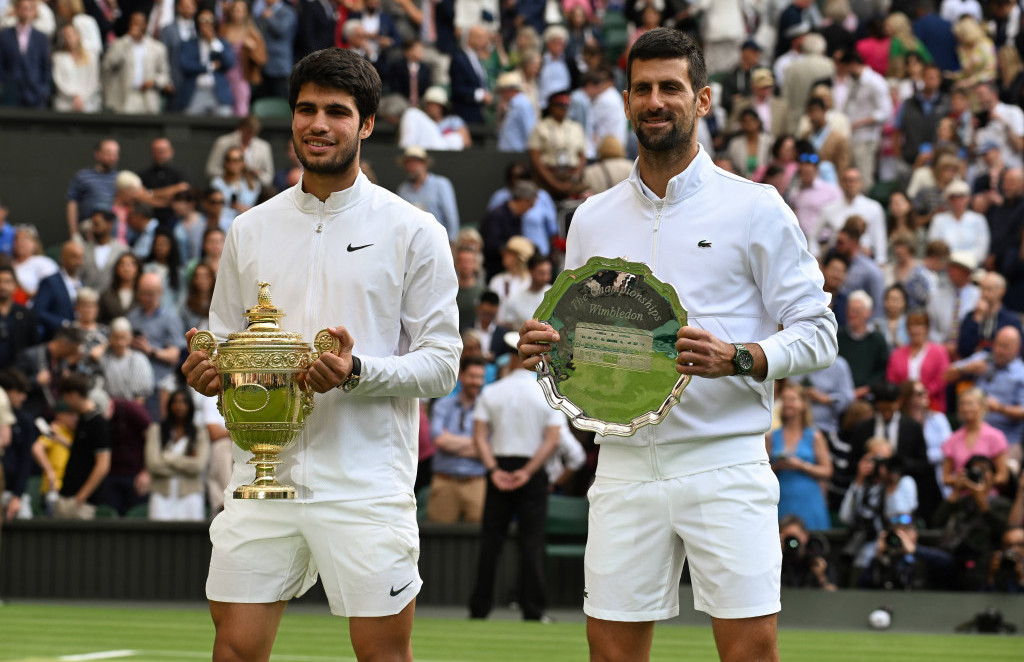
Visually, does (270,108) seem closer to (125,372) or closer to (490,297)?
(490,297)

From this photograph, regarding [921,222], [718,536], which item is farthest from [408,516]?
[921,222]

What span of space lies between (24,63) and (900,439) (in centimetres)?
1006

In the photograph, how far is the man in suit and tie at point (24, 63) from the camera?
57.5ft

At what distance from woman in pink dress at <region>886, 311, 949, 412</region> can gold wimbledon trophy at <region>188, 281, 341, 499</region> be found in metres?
10.3

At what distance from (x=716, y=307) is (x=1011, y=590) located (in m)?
8.33

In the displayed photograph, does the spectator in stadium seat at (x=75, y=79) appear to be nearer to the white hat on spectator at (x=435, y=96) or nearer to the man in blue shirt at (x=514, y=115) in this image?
the white hat on spectator at (x=435, y=96)

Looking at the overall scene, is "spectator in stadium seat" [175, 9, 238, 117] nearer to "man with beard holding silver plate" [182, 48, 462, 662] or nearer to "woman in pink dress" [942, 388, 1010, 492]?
"woman in pink dress" [942, 388, 1010, 492]

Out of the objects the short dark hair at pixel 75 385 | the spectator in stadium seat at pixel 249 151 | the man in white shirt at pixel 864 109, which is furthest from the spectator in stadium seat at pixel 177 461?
the man in white shirt at pixel 864 109

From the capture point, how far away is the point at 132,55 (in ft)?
59.5

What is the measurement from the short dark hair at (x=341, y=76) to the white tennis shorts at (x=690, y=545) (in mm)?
1273

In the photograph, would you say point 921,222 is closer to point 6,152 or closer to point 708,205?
point 6,152

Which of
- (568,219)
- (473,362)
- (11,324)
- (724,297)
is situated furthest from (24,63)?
(724,297)

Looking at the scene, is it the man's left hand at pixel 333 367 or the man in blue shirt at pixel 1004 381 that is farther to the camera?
the man in blue shirt at pixel 1004 381

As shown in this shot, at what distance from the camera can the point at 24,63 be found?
58.6 ft
